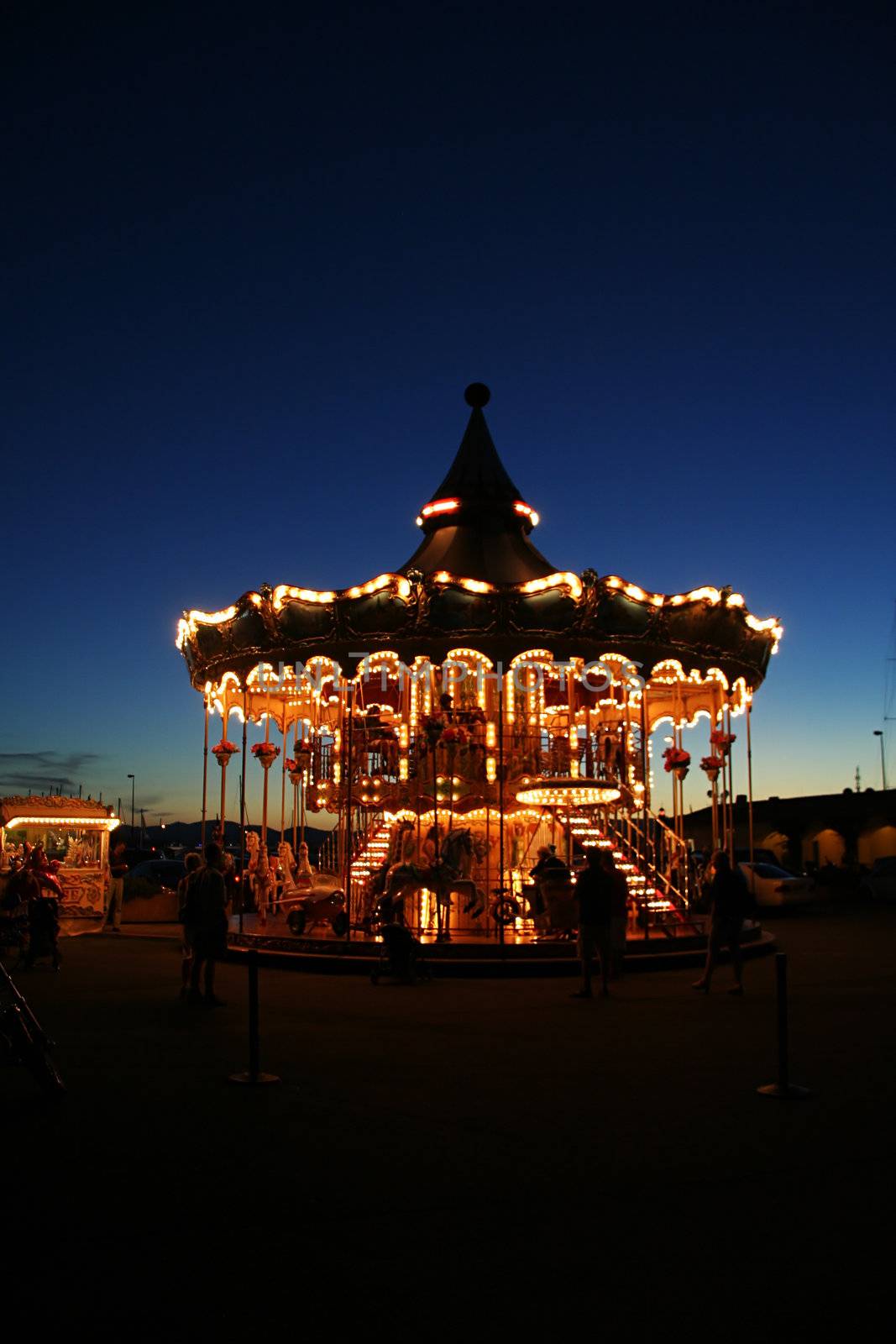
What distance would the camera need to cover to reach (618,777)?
18.5m

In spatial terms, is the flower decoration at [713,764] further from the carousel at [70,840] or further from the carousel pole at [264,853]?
the carousel at [70,840]

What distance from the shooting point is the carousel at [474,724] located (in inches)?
619

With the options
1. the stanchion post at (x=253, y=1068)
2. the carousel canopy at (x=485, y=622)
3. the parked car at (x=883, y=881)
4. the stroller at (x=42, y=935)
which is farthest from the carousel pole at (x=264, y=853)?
the parked car at (x=883, y=881)

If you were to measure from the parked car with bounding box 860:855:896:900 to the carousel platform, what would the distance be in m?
17.6

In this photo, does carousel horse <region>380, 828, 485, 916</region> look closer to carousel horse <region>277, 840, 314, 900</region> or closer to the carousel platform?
the carousel platform

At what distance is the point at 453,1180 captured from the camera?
5.07 meters

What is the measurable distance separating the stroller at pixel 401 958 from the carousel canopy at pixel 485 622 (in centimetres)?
529

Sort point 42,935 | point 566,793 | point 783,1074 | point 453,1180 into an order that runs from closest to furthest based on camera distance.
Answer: point 453,1180, point 783,1074, point 42,935, point 566,793

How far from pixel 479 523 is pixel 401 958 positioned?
956 centimetres

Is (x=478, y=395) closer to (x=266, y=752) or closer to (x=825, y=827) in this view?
(x=266, y=752)

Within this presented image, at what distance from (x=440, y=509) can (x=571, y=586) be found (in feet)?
16.9

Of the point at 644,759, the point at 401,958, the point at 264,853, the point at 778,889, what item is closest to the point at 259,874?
the point at 264,853

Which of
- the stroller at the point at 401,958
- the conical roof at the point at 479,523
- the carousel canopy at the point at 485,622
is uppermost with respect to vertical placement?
the conical roof at the point at 479,523

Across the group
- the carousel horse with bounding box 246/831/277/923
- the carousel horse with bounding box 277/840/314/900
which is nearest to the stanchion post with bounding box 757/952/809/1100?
the carousel horse with bounding box 277/840/314/900
